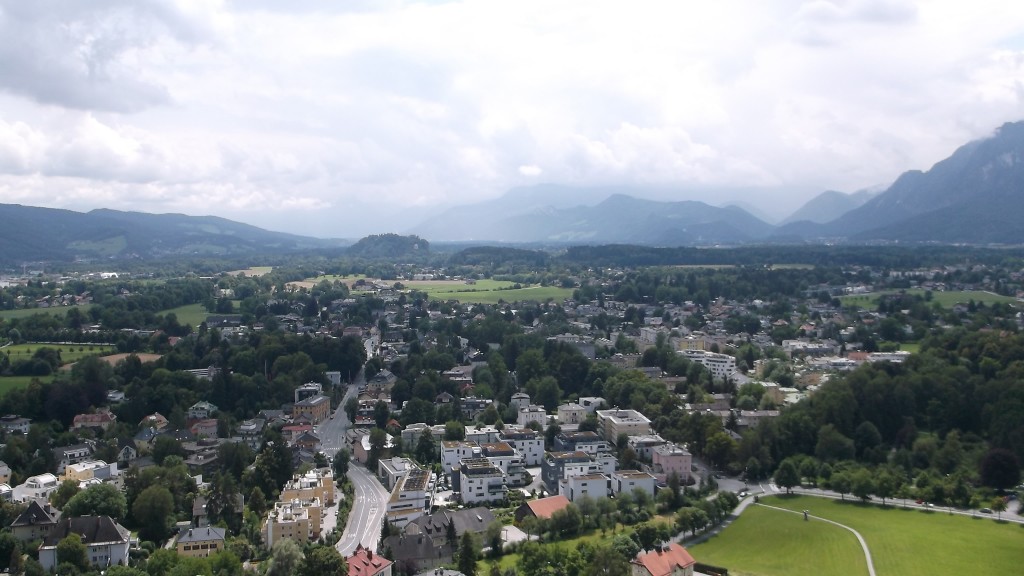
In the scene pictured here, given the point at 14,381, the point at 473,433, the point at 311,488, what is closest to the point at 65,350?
the point at 14,381

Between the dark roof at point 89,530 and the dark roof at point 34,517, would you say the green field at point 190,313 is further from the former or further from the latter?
the dark roof at point 89,530

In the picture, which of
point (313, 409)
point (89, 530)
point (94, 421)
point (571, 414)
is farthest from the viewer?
point (313, 409)

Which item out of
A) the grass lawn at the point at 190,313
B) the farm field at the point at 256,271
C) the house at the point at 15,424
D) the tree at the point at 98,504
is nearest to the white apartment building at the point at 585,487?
the tree at the point at 98,504

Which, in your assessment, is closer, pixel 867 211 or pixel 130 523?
pixel 130 523

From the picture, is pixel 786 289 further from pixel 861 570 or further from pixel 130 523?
pixel 130 523

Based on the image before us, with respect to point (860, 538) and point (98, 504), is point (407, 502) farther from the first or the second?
point (860, 538)

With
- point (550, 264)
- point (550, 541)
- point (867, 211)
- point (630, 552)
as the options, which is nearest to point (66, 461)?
point (550, 541)

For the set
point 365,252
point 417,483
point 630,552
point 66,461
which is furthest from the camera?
point 365,252
